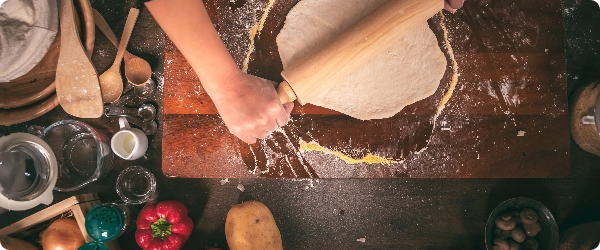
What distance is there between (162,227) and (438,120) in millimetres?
1081

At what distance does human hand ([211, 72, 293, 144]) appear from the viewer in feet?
4.06

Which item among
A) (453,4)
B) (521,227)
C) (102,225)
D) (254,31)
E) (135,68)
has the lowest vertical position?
(102,225)

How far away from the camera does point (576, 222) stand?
4.95 feet

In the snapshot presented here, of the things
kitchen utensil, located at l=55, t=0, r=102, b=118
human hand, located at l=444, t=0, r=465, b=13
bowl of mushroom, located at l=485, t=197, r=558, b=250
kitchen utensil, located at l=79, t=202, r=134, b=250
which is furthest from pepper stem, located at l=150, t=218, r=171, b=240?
human hand, located at l=444, t=0, r=465, b=13

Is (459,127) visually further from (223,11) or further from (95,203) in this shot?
(95,203)

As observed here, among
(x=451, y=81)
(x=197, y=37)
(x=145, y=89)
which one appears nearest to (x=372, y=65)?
(x=451, y=81)

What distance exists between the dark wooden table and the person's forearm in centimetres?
46

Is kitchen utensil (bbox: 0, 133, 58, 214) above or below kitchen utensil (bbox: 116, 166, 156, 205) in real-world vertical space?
above

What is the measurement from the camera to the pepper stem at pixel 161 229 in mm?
1424

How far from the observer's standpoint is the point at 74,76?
1.33m

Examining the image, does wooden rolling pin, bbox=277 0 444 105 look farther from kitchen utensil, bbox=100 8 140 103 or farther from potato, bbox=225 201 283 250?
kitchen utensil, bbox=100 8 140 103

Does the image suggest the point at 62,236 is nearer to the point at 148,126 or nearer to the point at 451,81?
the point at 148,126

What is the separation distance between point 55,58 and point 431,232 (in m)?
1.54

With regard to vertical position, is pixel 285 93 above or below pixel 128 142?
above
